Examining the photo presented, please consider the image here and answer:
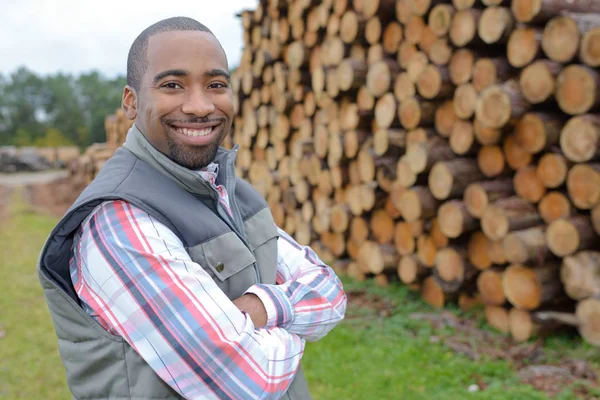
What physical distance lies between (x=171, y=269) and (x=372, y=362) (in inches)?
93.6

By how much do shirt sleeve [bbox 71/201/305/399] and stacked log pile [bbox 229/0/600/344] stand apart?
2.46 m

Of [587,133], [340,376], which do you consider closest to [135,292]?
[340,376]

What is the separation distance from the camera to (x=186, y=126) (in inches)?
49.2

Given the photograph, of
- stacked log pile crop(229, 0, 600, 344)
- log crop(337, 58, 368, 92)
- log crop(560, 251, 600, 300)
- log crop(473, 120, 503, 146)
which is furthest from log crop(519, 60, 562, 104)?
log crop(337, 58, 368, 92)

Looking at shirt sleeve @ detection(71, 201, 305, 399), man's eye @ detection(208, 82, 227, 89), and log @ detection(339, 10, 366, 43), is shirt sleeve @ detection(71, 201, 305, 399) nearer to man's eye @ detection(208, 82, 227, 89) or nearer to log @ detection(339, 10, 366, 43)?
man's eye @ detection(208, 82, 227, 89)

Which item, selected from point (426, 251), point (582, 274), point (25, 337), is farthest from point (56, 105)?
point (582, 274)

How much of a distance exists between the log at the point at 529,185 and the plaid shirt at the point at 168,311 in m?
2.58

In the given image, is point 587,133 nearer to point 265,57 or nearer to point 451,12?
point 451,12

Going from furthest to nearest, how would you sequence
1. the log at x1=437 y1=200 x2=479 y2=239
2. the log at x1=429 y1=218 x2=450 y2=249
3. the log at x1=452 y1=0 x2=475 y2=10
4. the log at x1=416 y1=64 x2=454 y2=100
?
the log at x1=429 y1=218 x2=450 y2=249 → the log at x1=416 y1=64 x2=454 y2=100 → the log at x1=437 y1=200 x2=479 y2=239 → the log at x1=452 y1=0 x2=475 y2=10

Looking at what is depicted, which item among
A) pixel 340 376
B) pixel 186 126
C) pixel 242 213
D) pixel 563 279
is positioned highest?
pixel 186 126

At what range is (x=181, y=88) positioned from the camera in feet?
4.09

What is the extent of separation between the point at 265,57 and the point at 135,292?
4.89 metres

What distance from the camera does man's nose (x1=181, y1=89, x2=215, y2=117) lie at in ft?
4.03

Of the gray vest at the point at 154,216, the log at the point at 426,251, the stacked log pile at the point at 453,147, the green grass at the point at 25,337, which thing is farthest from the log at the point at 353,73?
the gray vest at the point at 154,216
